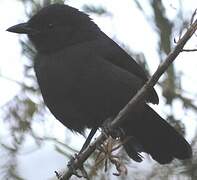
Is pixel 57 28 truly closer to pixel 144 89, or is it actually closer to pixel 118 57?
pixel 118 57

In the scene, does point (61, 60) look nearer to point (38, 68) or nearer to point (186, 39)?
point (38, 68)

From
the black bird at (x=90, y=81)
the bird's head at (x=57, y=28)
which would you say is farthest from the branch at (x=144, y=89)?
the bird's head at (x=57, y=28)

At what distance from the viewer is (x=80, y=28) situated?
14.4 feet

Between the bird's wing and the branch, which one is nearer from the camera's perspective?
the branch

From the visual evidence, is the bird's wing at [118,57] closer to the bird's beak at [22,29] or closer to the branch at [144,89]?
the bird's beak at [22,29]

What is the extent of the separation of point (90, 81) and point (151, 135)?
658mm

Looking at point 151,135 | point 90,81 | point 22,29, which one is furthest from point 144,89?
point 22,29

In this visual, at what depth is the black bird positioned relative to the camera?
388 cm

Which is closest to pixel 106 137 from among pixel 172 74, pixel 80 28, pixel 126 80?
pixel 172 74

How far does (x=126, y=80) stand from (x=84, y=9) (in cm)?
59

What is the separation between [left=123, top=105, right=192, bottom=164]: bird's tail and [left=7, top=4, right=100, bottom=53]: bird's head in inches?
27.8

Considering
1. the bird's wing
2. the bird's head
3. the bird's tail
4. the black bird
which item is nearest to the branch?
the black bird

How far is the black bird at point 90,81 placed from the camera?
12.7 ft

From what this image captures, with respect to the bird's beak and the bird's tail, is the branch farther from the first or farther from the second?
the bird's beak
